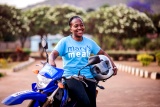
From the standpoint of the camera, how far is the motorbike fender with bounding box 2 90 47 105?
4.36m

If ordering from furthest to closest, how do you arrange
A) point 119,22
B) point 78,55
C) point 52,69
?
1. point 119,22
2. point 78,55
3. point 52,69

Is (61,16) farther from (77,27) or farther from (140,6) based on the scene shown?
(77,27)

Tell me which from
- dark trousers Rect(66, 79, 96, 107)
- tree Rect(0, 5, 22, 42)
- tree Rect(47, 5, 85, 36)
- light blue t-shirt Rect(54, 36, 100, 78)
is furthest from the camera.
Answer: tree Rect(47, 5, 85, 36)

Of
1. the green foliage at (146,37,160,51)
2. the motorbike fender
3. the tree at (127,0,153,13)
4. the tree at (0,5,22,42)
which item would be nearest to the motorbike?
the motorbike fender

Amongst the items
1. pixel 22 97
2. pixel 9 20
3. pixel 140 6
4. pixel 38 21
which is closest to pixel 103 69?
pixel 22 97

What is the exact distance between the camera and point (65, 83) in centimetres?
470

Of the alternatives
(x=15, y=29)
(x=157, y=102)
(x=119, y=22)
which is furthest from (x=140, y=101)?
(x=119, y=22)

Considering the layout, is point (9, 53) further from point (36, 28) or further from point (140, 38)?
point (140, 38)

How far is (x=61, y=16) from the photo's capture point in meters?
51.0

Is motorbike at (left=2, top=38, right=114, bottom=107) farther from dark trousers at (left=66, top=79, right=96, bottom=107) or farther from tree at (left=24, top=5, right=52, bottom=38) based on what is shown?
tree at (left=24, top=5, right=52, bottom=38)

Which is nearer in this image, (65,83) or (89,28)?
(65,83)

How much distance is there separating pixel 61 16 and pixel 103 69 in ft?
153

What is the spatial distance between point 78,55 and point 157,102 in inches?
192

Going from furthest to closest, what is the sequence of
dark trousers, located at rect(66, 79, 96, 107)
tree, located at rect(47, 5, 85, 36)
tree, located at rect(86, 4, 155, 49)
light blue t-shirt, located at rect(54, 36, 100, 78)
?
tree, located at rect(47, 5, 85, 36)
tree, located at rect(86, 4, 155, 49)
light blue t-shirt, located at rect(54, 36, 100, 78)
dark trousers, located at rect(66, 79, 96, 107)
